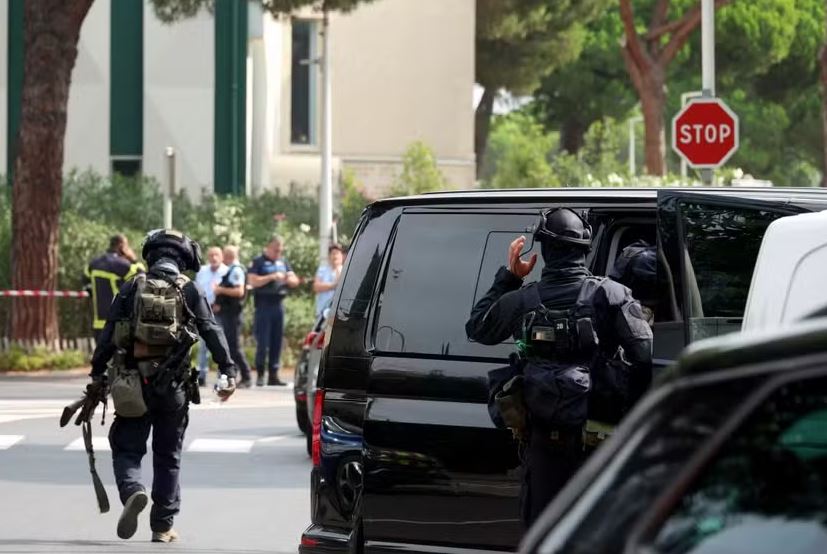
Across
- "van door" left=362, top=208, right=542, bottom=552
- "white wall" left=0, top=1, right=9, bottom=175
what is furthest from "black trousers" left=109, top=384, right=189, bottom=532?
"white wall" left=0, top=1, right=9, bottom=175

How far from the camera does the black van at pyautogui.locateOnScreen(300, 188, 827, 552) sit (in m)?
6.70

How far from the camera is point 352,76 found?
4153 centimetres

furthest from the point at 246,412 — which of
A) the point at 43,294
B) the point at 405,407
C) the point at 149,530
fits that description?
the point at 405,407

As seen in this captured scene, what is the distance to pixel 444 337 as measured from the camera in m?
7.22

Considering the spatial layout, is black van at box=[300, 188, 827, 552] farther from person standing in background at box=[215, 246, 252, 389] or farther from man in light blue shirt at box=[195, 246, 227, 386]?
man in light blue shirt at box=[195, 246, 227, 386]

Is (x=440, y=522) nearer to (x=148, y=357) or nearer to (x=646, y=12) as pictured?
(x=148, y=357)

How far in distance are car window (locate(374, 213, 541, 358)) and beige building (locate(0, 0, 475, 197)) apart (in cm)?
2303

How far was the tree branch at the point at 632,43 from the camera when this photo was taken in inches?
1596

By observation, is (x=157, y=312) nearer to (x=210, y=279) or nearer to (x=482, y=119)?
(x=210, y=279)

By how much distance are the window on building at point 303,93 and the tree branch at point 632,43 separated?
6.19 meters

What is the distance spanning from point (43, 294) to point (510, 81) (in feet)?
87.5

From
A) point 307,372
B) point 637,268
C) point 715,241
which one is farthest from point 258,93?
point 715,241

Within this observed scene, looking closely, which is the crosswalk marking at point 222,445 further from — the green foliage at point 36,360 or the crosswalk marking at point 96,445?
the green foliage at point 36,360

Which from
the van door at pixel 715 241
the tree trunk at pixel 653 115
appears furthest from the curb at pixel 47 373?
the tree trunk at pixel 653 115
